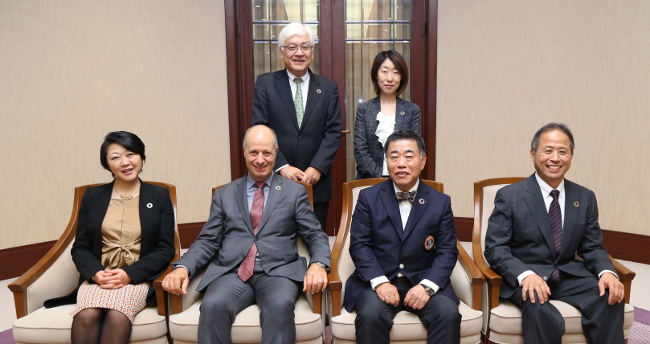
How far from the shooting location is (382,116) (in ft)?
11.2

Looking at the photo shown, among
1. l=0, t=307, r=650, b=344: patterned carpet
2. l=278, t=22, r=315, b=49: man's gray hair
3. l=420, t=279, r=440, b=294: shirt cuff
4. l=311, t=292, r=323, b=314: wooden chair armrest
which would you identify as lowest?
l=0, t=307, r=650, b=344: patterned carpet

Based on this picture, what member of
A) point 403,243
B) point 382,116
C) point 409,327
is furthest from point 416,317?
point 382,116

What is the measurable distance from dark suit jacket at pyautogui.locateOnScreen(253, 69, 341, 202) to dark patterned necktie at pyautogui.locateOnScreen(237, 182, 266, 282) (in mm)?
619

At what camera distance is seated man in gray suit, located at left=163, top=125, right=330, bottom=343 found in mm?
2408

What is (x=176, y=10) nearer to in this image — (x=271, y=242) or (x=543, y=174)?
(x=271, y=242)

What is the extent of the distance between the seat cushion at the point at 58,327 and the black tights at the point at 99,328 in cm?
5

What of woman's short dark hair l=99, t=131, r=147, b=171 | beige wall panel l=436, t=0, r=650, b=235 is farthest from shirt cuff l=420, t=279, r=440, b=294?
beige wall panel l=436, t=0, r=650, b=235

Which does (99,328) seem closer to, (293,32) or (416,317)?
(416,317)

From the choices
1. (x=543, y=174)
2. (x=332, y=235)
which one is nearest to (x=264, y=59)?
(x=332, y=235)

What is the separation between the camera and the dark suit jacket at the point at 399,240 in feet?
8.16

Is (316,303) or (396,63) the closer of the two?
(316,303)

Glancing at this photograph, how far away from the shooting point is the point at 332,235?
5395 mm

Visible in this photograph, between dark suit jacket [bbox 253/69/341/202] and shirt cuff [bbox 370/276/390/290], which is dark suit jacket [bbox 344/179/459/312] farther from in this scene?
dark suit jacket [bbox 253/69/341/202]

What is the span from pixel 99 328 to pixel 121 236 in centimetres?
51
